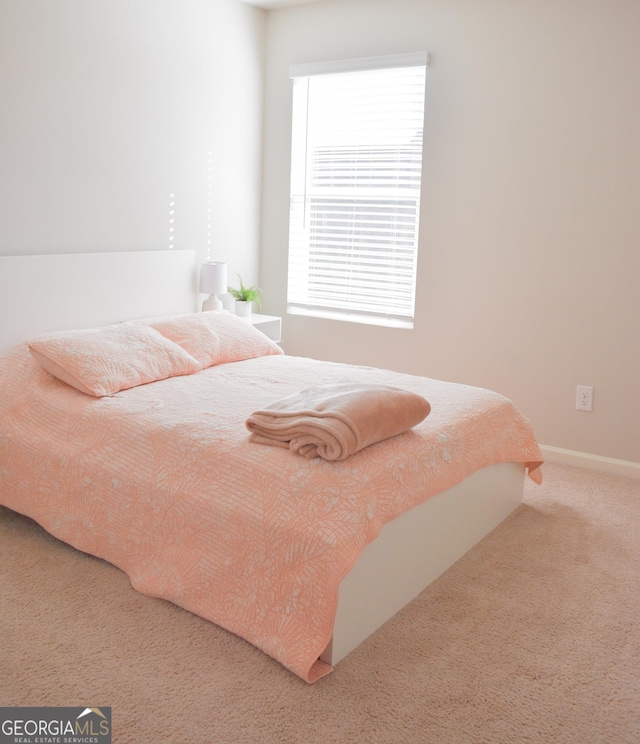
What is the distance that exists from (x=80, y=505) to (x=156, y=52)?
2.44 metres

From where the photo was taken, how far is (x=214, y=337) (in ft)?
11.5

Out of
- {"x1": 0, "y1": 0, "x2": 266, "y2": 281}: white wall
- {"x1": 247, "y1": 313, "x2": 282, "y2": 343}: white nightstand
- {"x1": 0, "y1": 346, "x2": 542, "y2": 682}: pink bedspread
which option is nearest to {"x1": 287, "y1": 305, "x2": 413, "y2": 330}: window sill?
{"x1": 247, "y1": 313, "x2": 282, "y2": 343}: white nightstand

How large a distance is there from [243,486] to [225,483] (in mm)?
70

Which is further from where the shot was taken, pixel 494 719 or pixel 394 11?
pixel 394 11

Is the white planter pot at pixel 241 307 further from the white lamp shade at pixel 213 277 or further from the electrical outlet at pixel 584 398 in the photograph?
the electrical outlet at pixel 584 398

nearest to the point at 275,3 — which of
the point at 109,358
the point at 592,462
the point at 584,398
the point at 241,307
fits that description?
the point at 241,307

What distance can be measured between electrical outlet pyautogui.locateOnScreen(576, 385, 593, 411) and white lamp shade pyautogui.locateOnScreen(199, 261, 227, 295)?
1960mm

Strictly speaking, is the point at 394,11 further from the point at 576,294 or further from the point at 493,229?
the point at 576,294

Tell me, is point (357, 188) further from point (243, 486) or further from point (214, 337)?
point (243, 486)

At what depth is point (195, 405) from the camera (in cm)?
275

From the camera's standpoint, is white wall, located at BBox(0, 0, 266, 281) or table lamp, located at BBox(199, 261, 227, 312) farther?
table lamp, located at BBox(199, 261, 227, 312)

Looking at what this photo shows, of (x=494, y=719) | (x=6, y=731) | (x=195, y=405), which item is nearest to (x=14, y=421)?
(x=195, y=405)

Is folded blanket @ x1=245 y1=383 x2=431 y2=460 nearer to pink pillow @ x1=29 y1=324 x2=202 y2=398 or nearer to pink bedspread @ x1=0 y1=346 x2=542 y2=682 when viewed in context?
pink bedspread @ x1=0 y1=346 x2=542 y2=682

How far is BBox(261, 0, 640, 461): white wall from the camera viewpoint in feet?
11.4
